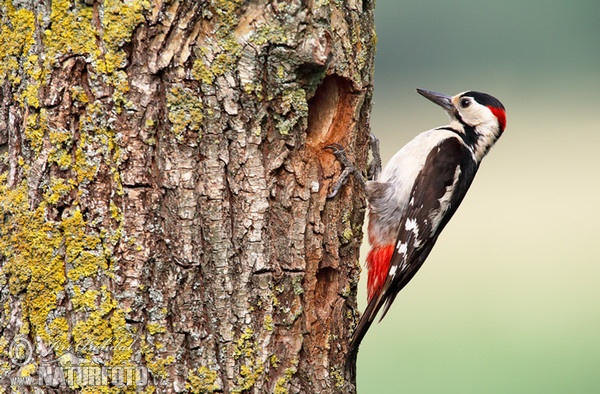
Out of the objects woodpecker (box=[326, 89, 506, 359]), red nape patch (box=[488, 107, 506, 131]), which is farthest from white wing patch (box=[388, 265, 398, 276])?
red nape patch (box=[488, 107, 506, 131])

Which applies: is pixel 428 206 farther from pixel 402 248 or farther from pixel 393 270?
pixel 393 270

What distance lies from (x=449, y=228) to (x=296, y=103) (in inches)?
118

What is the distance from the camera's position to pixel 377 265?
3340 mm

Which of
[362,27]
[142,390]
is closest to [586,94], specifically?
[362,27]

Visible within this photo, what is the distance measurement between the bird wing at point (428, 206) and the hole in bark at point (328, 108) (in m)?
0.91

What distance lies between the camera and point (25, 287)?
218 centimetres

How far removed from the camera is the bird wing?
128 inches

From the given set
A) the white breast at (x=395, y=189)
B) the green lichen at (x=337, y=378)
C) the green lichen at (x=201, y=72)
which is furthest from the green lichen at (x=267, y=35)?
the white breast at (x=395, y=189)

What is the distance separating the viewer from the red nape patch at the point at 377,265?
3.24 metres

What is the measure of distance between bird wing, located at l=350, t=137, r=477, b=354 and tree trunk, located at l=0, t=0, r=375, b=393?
1.12 meters

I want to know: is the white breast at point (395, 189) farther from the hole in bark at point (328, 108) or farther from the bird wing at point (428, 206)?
the hole in bark at point (328, 108)

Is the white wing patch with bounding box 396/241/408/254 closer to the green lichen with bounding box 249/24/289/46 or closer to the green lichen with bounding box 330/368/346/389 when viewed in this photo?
the green lichen with bounding box 330/368/346/389

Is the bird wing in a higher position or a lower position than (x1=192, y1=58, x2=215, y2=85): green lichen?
lower

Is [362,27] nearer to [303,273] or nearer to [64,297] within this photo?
[303,273]
